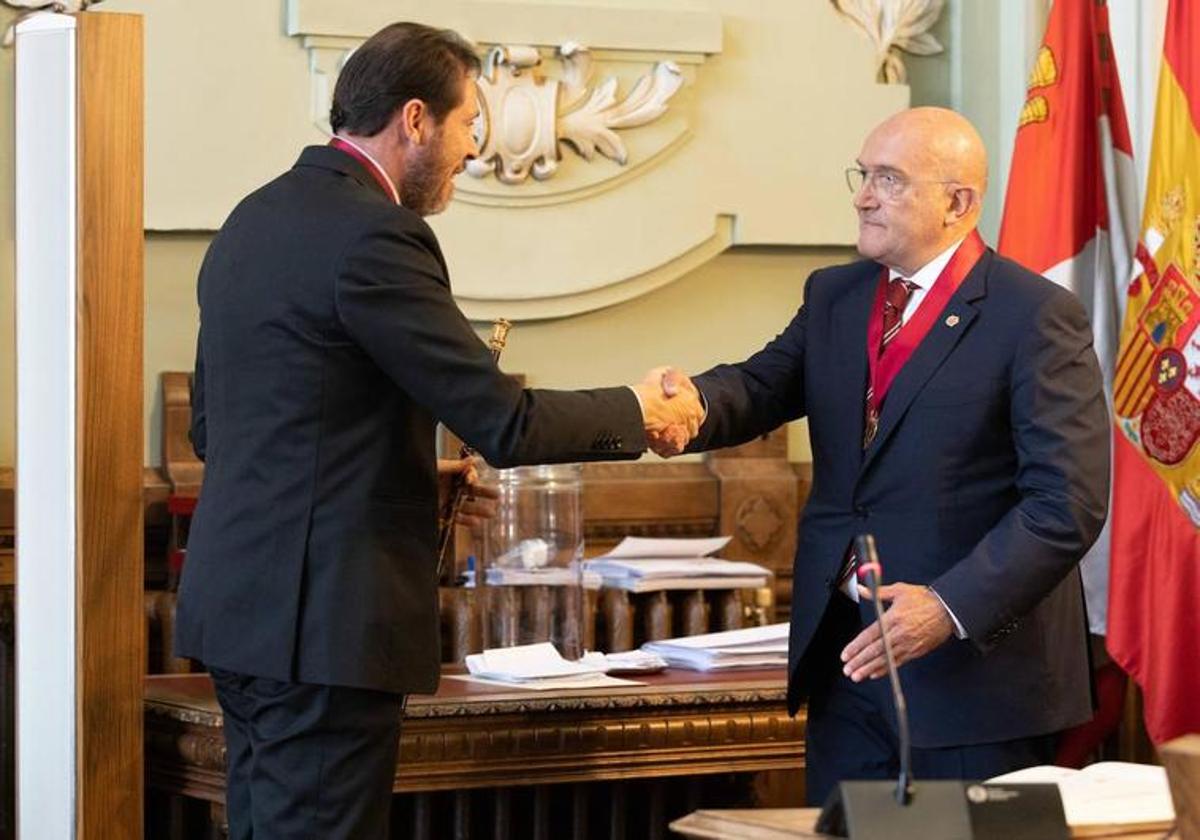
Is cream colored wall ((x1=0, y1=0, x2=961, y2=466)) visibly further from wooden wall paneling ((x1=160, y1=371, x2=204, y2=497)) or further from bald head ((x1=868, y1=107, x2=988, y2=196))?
bald head ((x1=868, y1=107, x2=988, y2=196))

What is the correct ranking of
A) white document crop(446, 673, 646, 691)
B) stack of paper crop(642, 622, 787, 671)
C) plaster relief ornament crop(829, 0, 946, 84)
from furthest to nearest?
plaster relief ornament crop(829, 0, 946, 84) → stack of paper crop(642, 622, 787, 671) → white document crop(446, 673, 646, 691)

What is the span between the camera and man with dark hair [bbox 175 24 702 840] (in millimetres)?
2734

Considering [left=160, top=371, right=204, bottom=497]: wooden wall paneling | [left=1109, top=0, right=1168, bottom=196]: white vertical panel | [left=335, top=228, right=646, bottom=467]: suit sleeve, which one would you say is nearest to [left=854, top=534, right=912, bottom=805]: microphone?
[left=335, top=228, right=646, bottom=467]: suit sleeve

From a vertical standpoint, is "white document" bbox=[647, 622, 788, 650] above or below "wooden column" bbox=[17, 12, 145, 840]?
below

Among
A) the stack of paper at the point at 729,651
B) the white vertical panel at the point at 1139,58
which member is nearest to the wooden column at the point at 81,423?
the stack of paper at the point at 729,651

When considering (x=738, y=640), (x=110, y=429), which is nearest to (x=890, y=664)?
(x=110, y=429)

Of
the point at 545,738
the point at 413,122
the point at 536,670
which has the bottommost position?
the point at 545,738

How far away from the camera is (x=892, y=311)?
10.6 ft

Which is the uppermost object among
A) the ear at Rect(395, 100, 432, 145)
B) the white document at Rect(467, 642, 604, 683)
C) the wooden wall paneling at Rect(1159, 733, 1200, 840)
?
the ear at Rect(395, 100, 432, 145)

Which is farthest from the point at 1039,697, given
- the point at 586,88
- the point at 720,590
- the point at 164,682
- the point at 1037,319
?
the point at 586,88

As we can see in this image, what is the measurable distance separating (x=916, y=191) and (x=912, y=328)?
22cm

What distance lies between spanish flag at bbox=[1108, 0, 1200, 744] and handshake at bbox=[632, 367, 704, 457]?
4.14 feet

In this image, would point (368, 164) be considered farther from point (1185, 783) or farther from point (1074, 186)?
point (1074, 186)

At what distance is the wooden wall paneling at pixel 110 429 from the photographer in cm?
323
